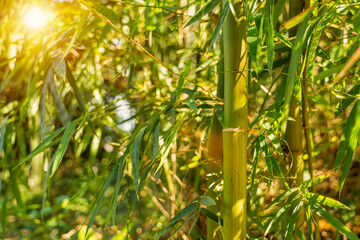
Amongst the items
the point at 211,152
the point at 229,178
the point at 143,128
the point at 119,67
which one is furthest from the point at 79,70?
the point at 229,178

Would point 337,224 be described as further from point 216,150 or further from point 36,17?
point 36,17

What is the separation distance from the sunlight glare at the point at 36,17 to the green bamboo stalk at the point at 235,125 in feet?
2.17

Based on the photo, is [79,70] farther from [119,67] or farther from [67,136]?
[67,136]

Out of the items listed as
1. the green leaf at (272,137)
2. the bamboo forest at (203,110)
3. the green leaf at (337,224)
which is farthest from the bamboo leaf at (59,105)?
the green leaf at (337,224)

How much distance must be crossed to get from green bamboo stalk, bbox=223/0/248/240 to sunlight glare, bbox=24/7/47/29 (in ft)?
2.17

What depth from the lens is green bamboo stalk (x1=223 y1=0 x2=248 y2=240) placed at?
0.67m

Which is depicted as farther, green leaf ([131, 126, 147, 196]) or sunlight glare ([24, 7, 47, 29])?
sunlight glare ([24, 7, 47, 29])

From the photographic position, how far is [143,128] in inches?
33.5

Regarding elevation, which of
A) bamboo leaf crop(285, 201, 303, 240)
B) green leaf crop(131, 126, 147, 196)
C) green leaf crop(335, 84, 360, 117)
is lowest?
bamboo leaf crop(285, 201, 303, 240)

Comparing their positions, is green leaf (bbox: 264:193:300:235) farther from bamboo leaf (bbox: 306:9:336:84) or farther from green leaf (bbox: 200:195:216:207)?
bamboo leaf (bbox: 306:9:336:84)

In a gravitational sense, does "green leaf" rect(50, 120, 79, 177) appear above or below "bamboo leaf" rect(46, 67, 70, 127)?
below

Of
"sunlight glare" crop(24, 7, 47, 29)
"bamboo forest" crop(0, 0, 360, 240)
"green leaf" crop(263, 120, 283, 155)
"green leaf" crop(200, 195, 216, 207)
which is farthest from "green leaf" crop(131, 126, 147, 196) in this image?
"sunlight glare" crop(24, 7, 47, 29)

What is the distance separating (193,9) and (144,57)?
43 cm

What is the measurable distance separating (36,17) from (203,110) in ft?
1.89
